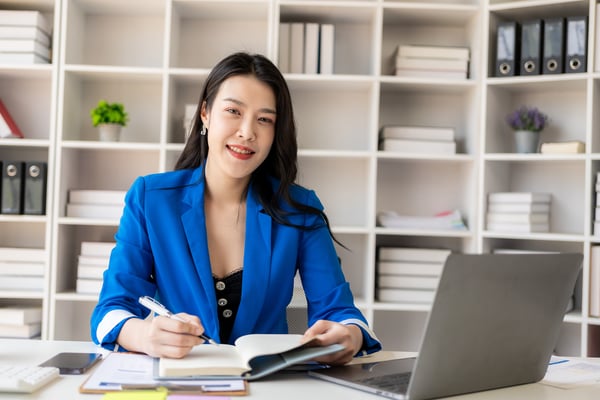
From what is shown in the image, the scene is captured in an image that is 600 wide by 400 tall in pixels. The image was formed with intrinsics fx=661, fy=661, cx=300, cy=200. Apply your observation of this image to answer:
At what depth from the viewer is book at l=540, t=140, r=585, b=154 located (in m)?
2.95

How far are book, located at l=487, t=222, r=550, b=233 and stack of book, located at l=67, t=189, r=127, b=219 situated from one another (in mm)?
1736

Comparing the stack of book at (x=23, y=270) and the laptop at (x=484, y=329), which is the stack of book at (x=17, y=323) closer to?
the stack of book at (x=23, y=270)

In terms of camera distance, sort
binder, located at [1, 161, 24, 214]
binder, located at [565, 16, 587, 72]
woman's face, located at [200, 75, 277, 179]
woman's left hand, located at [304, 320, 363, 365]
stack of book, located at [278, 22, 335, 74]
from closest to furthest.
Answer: woman's left hand, located at [304, 320, 363, 365] → woman's face, located at [200, 75, 277, 179] → binder, located at [565, 16, 587, 72] → binder, located at [1, 161, 24, 214] → stack of book, located at [278, 22, 335, 74]

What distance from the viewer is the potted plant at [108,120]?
10.2ft

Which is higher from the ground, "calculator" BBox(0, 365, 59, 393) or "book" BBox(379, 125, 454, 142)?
"book" BBox(379, 125, 454, 142)

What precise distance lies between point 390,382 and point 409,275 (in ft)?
6.56

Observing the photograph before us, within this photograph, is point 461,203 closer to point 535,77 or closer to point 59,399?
point 535,77

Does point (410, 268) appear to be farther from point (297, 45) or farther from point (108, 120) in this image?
point (108, 120)

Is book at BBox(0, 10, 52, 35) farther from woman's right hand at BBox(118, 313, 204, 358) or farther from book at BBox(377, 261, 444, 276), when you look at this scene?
woman's right hand at BBox(118, 313, 204, 358)

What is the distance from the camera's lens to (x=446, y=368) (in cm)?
105

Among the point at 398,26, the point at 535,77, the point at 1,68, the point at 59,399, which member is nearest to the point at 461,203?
the point at 535,77

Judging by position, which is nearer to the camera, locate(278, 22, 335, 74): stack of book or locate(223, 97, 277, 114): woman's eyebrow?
locate(223, 97, 277, 114): woman's eyebrow

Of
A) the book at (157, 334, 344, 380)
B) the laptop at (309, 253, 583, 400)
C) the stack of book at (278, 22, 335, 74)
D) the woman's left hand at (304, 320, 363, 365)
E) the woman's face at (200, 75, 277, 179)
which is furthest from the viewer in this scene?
the stack of book at (278, 22, 335, 74)

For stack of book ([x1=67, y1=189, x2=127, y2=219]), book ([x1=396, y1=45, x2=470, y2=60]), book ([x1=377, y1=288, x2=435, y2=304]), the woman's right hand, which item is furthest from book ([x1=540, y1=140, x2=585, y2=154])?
the woman's right hand
